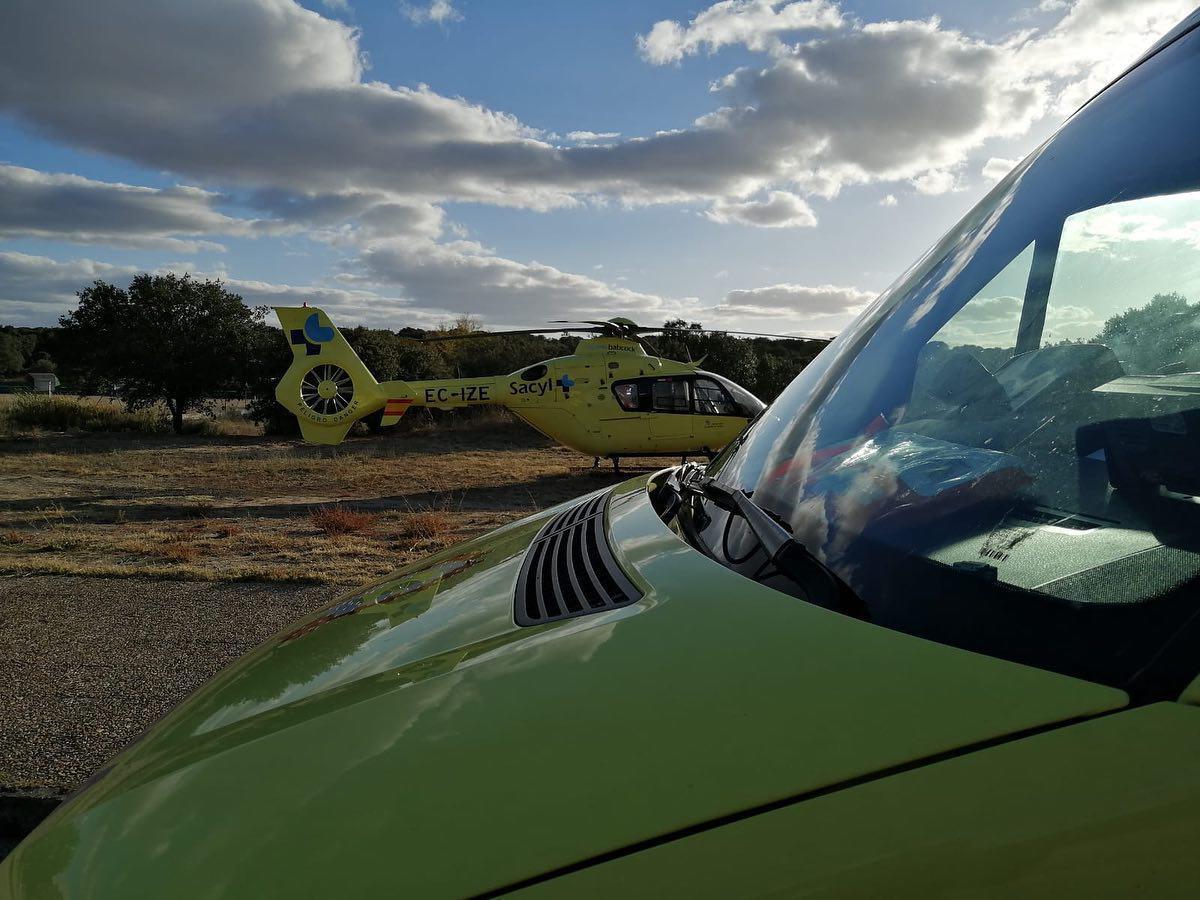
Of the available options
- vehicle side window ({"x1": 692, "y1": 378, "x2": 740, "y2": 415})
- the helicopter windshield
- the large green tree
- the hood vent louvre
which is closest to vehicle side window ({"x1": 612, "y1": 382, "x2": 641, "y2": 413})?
vehicle side window ({"x1": 692, "y1": 378, "x2": 740, "y2": 415})

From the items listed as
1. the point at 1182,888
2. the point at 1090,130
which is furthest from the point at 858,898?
the point at 1090,130

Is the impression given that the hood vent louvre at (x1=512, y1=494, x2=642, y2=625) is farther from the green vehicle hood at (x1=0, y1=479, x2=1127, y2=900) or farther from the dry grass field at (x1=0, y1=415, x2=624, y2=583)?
the dry grass field at (x1=0, y1=415, x2=624, y2=583)

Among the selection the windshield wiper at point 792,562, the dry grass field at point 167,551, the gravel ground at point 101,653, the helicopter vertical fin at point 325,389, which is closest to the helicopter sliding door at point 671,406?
the dry grass field at point 167,551

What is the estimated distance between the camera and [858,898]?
2.10 feet

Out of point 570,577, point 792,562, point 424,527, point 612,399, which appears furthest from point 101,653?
point 612,399

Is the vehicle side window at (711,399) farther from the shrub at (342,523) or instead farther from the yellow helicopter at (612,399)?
the shrub at (342,523)

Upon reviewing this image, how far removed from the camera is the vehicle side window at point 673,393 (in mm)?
14719

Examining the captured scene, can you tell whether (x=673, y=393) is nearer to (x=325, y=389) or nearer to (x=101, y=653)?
(x=325, y=389)

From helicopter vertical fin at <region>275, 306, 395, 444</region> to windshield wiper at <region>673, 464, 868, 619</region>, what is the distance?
15189mm

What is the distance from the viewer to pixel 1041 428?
116 centimetres

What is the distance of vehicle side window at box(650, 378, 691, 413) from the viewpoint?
1472cm

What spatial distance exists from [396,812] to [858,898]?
0.47 m

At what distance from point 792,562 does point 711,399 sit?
45.3 feet

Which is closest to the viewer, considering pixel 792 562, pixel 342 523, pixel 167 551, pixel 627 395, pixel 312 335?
pixel 792 562
